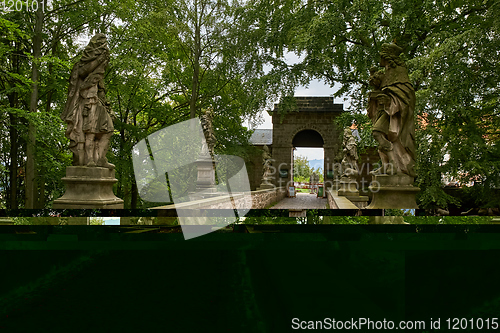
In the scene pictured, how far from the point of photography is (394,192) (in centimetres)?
555

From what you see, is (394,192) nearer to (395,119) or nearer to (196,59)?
(395,119)

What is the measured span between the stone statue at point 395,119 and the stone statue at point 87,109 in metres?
4.87

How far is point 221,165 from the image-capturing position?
61.3 ft

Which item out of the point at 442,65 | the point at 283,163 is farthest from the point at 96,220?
the point at 283,163

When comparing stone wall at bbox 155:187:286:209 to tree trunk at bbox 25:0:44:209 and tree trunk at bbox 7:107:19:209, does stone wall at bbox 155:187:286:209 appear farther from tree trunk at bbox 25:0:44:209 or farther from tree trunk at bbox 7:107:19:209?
tree trunk at bbox 7:107:19:209

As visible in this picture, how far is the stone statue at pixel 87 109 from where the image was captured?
5859 mm

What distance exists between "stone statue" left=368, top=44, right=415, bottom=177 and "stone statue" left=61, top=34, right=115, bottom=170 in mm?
4866

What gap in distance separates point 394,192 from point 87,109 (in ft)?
17.9

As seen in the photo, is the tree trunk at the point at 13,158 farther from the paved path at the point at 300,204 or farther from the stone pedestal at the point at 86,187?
the paved path at the point at 300,204
